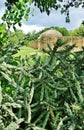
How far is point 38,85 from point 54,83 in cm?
10

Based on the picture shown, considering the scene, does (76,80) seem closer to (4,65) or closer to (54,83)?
(54,83)

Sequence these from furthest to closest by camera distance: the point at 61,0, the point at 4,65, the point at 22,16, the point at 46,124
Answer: the point at 61,0 < the point at 22,16 < the point at 46,124 < the point at 4,65

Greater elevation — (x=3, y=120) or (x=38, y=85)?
(x=38, y=85)

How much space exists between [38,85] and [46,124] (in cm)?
25

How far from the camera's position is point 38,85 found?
2.63 m

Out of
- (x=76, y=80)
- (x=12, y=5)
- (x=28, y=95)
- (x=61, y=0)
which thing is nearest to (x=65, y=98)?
(x=76, y=80)

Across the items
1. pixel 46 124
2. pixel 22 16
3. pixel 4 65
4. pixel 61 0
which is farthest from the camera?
pixel 61 0

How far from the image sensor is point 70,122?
2592mm

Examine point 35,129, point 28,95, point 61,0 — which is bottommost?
point 35,129

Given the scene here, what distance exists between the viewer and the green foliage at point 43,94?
2518 mm

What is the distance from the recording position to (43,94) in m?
2.61

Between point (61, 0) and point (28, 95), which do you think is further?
point (61, 0)

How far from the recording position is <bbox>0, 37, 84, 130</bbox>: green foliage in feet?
8.26

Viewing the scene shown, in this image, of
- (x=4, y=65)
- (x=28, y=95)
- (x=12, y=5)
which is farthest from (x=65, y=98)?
(x=12, y=5)
